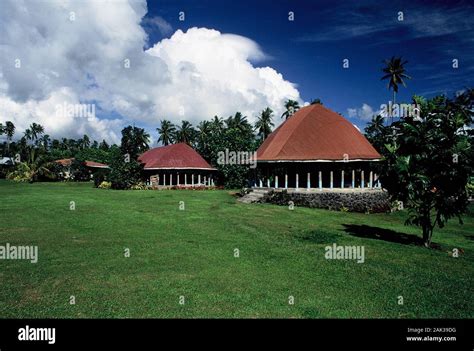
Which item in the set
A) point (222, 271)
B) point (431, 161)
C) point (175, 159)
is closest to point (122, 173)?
point (175, 159)

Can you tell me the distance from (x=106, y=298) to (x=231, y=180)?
1572 inches

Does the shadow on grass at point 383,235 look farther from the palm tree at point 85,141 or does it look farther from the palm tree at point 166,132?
the palm tree at point 85,141

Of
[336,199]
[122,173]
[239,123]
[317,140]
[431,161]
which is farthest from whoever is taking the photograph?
[239,123]

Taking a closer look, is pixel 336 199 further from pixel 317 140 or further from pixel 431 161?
pixel 431 161

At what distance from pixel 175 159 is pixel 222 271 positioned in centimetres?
3769

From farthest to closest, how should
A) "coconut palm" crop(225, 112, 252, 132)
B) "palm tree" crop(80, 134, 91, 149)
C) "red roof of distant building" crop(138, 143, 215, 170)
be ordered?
"palm tree" crop(80, 134, 91, 149) → "coconut palm" crop(225, 112, 252, 132) → "red roof of distant building" crop(138, 143, 215, 170)

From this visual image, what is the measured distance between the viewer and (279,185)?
33.6 meters

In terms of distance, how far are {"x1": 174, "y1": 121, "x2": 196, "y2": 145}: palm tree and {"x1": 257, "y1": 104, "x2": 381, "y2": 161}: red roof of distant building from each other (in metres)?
39.6

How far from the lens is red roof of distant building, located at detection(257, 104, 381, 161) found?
31.3 meters

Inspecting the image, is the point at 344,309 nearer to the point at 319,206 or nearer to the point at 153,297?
the point at 153,297

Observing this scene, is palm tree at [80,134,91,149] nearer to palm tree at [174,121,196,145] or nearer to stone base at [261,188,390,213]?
palm tree at [174,121,196,145]

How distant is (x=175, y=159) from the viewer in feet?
152

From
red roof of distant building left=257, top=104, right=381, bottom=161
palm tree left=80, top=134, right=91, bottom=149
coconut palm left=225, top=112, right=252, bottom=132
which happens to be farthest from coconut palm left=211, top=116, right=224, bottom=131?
palm tree left=80, top=134, right=91, bottom=149
